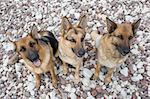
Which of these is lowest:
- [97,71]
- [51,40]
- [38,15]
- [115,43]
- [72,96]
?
[72,96]

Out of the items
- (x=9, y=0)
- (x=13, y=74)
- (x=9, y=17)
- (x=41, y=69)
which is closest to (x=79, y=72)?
(x=41, y=69)

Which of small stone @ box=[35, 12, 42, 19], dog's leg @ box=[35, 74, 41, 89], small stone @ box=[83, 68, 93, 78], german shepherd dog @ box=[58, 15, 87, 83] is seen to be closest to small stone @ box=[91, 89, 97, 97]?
small stone @ box=[83, 68, 93, 78]

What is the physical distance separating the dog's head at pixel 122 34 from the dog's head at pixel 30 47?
923mm

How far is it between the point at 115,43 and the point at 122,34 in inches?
6.5

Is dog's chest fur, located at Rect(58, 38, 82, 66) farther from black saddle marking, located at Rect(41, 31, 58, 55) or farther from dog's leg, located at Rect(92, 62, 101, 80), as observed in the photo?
dog's leg, located at Rect(92, 62, 101, 80)

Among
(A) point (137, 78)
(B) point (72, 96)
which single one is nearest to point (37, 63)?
(B) point (72, 96)

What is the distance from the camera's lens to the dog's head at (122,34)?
3.77 m

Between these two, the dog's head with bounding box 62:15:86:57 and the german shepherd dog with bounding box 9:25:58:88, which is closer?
the german shepherd dog with bounding box 9:25:58:88

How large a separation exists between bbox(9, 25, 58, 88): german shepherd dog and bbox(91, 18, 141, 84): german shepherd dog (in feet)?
2.17

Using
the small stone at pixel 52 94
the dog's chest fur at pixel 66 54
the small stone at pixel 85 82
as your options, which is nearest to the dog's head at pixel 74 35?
the dog's chest fur at pixel 66 54

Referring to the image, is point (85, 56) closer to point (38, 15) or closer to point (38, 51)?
point (38, 51)

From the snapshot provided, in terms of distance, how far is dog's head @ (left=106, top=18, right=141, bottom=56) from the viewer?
3.77 m

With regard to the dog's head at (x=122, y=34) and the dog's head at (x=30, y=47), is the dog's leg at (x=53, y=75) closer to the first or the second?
the dog's head at (x=30, y=47)

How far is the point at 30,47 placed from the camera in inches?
150
